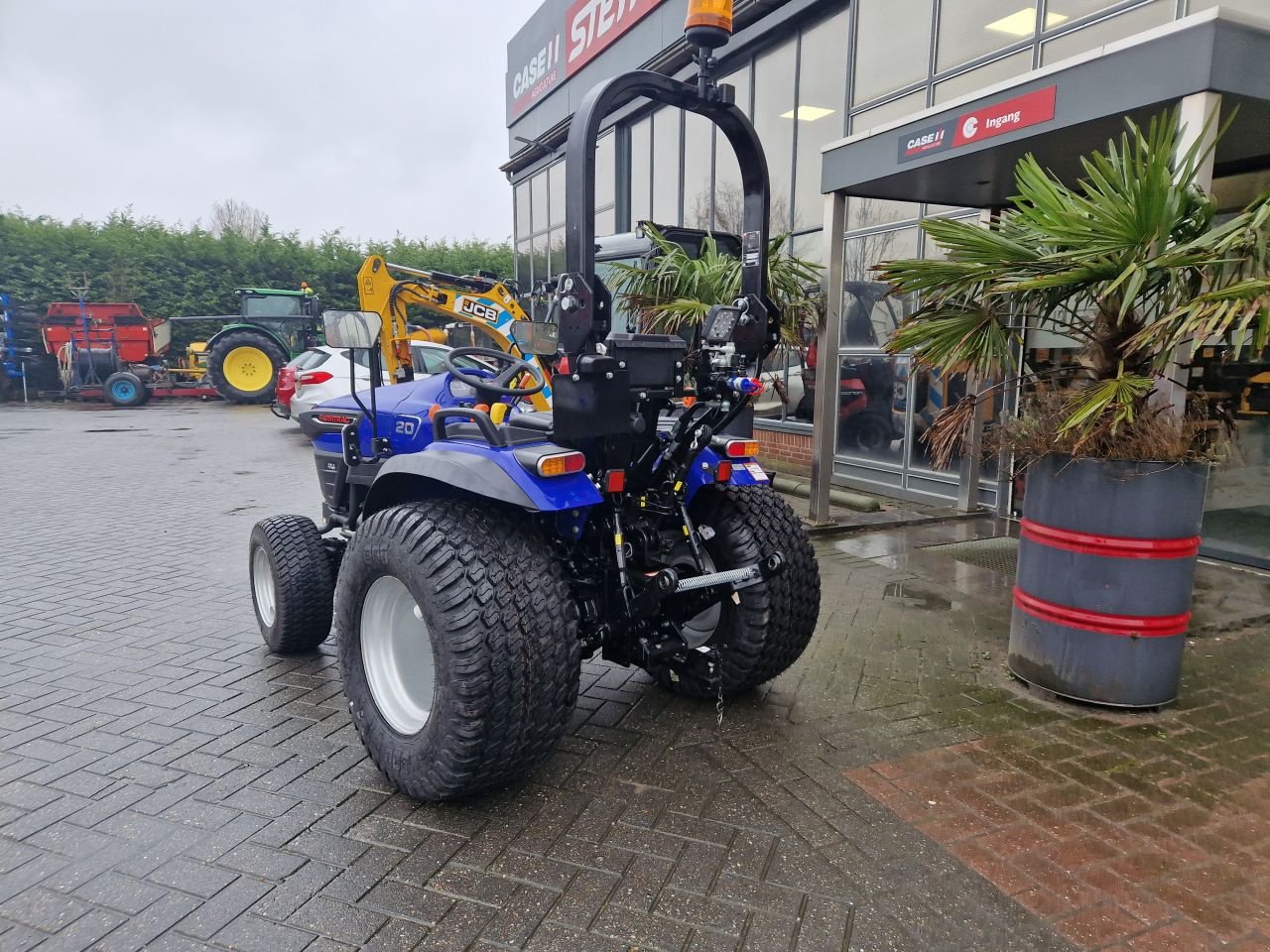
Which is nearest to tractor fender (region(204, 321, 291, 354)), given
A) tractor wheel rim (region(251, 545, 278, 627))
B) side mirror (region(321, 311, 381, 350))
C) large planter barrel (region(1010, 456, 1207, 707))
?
tractor wheel rim (region(251, 545, 278, 627))

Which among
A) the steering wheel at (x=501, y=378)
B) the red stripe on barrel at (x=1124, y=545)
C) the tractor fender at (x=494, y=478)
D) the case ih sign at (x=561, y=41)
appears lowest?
the red stripe on barrel at (x=1124, y=545)

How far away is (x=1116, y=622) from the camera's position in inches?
Answer: 130

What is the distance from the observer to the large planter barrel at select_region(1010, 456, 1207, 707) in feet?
10.6

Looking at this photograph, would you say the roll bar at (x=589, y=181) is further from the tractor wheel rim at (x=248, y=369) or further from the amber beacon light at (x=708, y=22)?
the tractor wheel rim at (x=248, y=369)

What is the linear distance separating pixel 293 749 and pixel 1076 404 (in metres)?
3.39

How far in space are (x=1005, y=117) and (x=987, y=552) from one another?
9.98 feet

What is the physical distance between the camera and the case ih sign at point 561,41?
12.8 meters

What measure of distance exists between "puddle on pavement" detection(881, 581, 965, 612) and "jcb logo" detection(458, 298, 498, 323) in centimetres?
332

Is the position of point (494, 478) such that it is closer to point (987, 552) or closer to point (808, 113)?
point (987, 552)

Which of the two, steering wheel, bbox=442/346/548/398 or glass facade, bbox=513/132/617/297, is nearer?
steering wheel, bbox=442/346/548/398

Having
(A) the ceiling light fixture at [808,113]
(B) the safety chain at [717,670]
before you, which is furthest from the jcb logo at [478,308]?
(A) the ceiling light fixture at [808,113]

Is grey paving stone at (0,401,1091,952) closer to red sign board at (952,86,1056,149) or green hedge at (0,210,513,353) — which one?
red sign board at (952,86,1056,149)

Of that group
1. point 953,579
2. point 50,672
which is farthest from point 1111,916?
point 50,672

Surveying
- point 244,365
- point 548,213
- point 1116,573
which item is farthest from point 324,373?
point 1116,573
